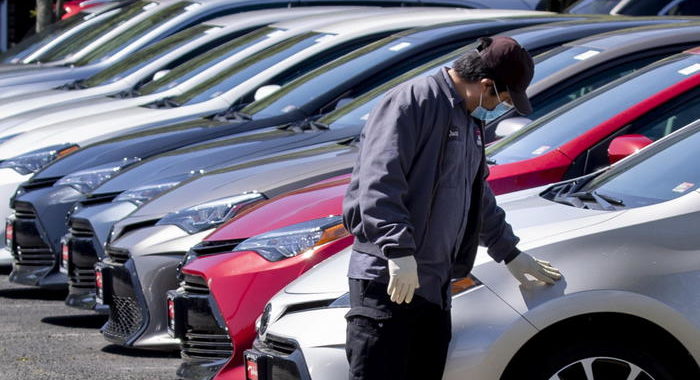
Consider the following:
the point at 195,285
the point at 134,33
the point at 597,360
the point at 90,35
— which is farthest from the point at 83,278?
the point at 90,35

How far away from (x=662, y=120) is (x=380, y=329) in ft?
9.12

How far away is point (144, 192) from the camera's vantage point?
760cm

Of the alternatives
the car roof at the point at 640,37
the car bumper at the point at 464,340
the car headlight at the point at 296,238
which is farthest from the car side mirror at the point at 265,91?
the car bumper at the point at 464,340

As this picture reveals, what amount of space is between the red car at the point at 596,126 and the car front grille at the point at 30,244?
3271 mm

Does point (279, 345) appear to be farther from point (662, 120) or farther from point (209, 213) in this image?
point (662, 120)

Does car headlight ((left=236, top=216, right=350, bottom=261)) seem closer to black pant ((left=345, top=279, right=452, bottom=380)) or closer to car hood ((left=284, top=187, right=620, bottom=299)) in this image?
car hood ((left=284, top=187, right=620, bottom=299))

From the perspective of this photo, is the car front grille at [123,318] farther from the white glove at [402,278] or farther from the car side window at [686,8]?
the car side window at [686,8]

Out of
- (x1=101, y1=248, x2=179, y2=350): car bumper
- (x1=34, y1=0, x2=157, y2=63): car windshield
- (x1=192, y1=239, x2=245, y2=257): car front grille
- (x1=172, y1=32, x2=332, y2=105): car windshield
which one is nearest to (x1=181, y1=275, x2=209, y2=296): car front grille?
(x1=192, y1=239, x2=245, y2=257): car front grille

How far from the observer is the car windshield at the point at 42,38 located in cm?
1725

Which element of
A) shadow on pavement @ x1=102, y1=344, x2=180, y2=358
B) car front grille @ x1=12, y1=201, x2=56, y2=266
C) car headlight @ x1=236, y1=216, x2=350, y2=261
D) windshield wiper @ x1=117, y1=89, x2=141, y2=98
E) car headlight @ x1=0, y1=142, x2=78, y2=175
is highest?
→ car headlight @ x1=236, y1=216, x2=350, y2=261

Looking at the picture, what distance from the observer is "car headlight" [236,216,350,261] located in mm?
5719

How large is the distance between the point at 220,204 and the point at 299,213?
869 mm

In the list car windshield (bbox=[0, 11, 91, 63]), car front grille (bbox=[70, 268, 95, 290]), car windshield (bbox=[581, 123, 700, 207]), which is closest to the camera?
car windshield (bbox=[581, 123, 700, 207])

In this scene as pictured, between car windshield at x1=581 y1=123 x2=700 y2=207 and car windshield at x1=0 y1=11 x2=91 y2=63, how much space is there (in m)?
12.6
